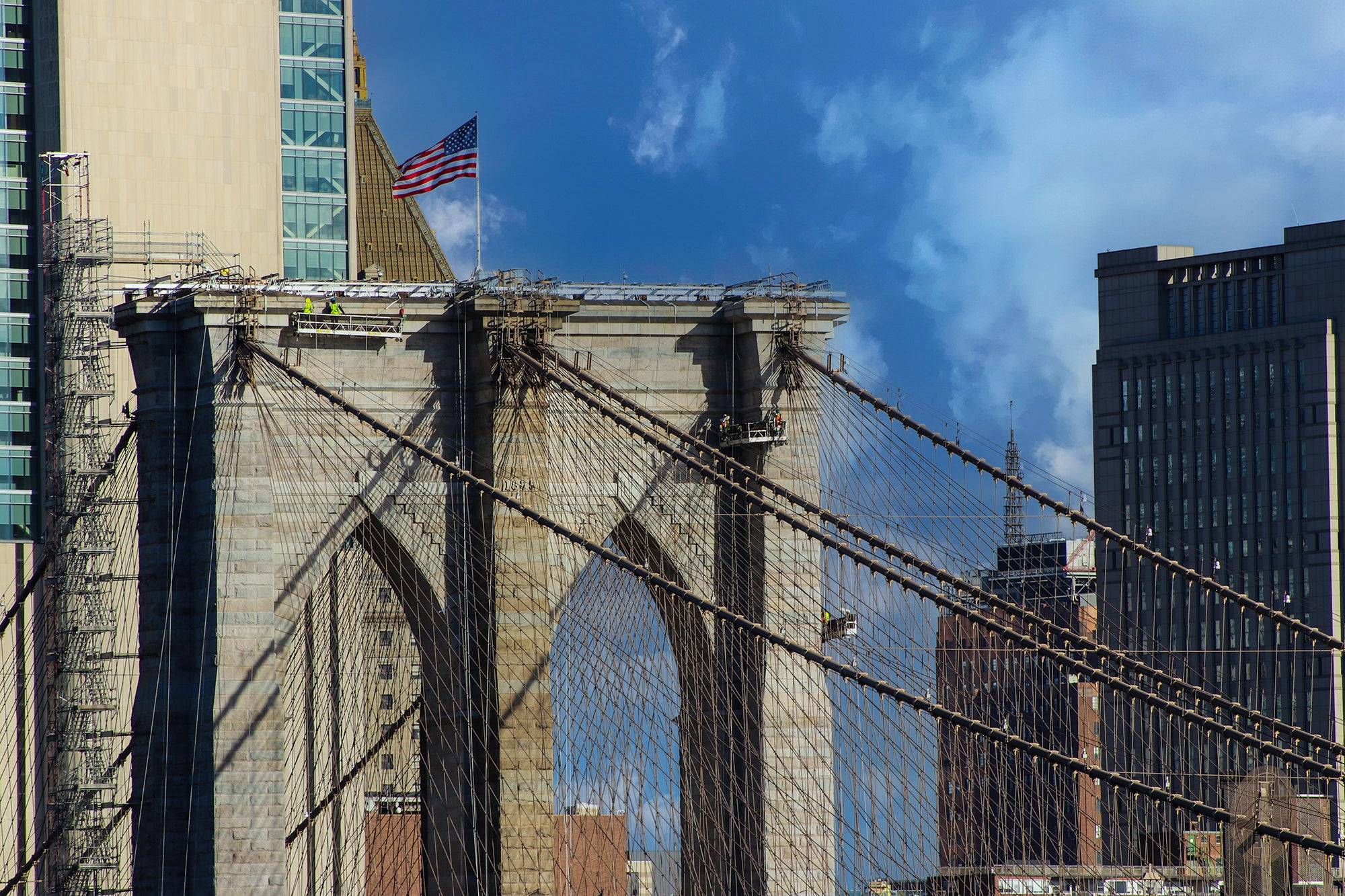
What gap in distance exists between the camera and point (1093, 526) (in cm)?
4544

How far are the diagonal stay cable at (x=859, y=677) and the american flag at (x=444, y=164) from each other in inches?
343

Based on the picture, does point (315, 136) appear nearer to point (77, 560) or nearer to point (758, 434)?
point (77, 560)

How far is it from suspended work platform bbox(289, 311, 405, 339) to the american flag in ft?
20.6

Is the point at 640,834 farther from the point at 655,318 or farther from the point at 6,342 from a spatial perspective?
the point at 6,342

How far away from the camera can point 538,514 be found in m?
43.0

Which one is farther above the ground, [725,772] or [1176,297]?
[1176,297]

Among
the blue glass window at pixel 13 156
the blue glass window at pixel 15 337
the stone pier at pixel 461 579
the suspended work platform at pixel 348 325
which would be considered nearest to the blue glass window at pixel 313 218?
the blue glass window at pixel 13 156

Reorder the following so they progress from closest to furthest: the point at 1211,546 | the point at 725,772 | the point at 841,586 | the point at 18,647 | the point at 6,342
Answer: the point at 841,586 → the point at 725,772 → the point at 18,647 → the point at 6,342 → the point at 1211,546

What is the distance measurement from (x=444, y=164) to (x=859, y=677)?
2227 centimetres

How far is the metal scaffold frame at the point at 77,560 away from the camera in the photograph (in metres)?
64.7

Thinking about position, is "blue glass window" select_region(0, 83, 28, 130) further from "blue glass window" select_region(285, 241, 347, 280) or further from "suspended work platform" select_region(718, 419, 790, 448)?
"suspended work platform" select_region(718, 419, 790, 448)

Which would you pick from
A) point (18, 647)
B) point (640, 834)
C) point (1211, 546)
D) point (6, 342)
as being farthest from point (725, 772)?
point (1211, 546)

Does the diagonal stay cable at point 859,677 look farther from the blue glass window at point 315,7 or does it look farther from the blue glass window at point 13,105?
the blue glass window at point 13,105

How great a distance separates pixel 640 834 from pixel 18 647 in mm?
33454
